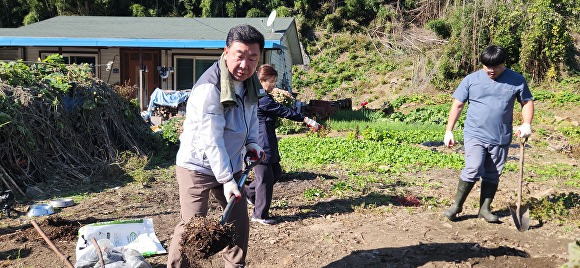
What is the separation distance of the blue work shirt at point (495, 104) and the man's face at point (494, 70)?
2.1 inches

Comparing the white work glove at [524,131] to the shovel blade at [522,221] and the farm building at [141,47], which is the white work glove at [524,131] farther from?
the farm building at [141,47]

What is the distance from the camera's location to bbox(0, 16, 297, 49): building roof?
52.1ft

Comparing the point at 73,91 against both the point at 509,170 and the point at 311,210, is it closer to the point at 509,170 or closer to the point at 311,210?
the point at 311,210

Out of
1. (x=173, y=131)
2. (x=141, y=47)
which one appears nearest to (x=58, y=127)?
→ (x=173, y=131)

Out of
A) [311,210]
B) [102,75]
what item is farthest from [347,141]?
[102,75]

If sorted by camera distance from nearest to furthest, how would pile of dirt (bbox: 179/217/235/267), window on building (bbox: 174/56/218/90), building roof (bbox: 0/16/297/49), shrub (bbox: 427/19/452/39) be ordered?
pile of dirt (bbox: 179/217/235/267) < building roof (bbox: 0/16/297/49) < window on building (bbox: 174/56/218/90) < shrub (bbox: 427/19/452/39)

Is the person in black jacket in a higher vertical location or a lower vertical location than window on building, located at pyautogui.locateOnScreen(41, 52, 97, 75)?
higher

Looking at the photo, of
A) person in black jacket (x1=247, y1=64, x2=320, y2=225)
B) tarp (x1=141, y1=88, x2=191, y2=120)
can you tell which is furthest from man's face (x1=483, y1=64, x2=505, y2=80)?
tarp (x1=141, y1=88, x2=191, y2=120)

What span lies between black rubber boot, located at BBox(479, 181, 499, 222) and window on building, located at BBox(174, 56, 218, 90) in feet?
47.2

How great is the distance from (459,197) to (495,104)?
105cm

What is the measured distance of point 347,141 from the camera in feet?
36.4

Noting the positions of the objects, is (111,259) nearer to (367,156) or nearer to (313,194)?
(313,194)

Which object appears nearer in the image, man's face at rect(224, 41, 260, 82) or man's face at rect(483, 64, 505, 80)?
man's face at rect(224, 41, 260, 82)

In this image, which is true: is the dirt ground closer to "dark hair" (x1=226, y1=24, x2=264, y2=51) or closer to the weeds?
the weeds
